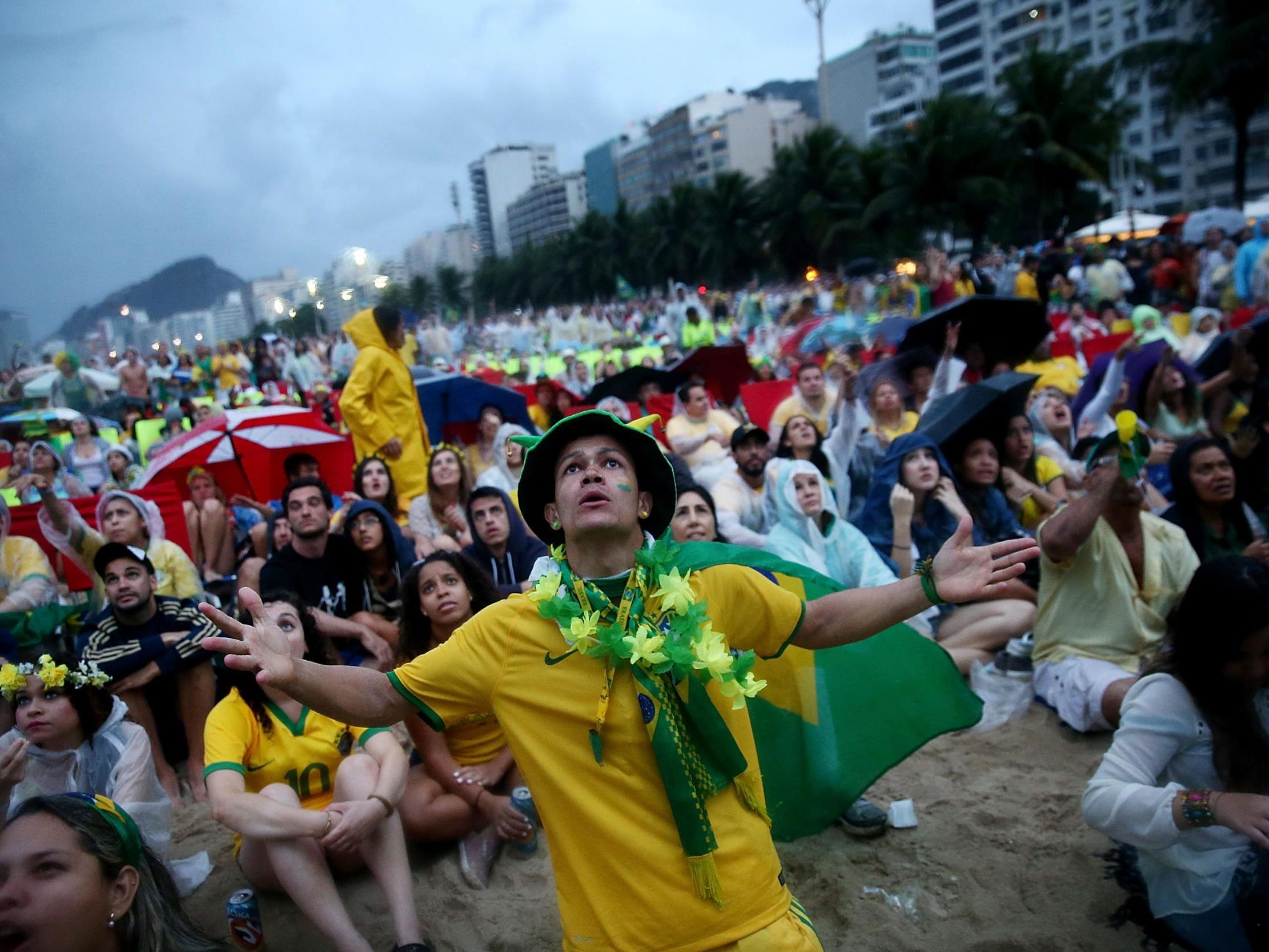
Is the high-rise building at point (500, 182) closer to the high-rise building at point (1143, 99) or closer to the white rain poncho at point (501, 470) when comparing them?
the high-rise building at point (1143, 99)

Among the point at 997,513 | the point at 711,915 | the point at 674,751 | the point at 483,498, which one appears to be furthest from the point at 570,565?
the point at 997,513

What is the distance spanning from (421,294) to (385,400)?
2469 inches

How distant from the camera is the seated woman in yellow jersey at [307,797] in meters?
3.10

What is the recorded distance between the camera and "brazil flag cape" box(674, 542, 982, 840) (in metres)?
3.35

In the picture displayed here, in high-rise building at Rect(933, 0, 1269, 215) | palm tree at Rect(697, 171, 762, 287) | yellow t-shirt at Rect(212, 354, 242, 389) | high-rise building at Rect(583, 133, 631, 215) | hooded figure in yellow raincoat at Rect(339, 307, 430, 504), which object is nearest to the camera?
hooded figure in yellow raincoat at Rect(339, 307, 430, 504)

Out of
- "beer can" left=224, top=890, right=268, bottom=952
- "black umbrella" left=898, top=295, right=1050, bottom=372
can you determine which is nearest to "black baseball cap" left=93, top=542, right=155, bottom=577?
"beer can" left=224, top=890, right=268, bottom=952

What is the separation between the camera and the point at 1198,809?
2418 millimetres

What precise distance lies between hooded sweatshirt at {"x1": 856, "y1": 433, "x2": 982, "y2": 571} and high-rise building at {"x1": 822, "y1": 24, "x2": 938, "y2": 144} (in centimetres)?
9575

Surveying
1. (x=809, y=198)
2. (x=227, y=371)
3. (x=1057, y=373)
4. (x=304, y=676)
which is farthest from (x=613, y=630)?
(x=809, y=198)

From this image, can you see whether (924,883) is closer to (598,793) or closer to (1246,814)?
(1246,814)

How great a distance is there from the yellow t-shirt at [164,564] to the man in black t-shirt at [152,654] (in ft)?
1.97

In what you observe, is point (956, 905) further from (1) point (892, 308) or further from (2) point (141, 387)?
(2) point (141, 387)

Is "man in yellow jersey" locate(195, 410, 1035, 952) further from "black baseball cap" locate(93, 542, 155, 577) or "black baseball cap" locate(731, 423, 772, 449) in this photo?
"black baseball cap" locate(731, 423, 772, 449)

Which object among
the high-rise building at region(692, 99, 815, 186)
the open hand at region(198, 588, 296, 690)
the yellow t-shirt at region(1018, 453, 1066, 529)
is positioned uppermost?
the high-rise building at region(692, 99, 815, 186)
